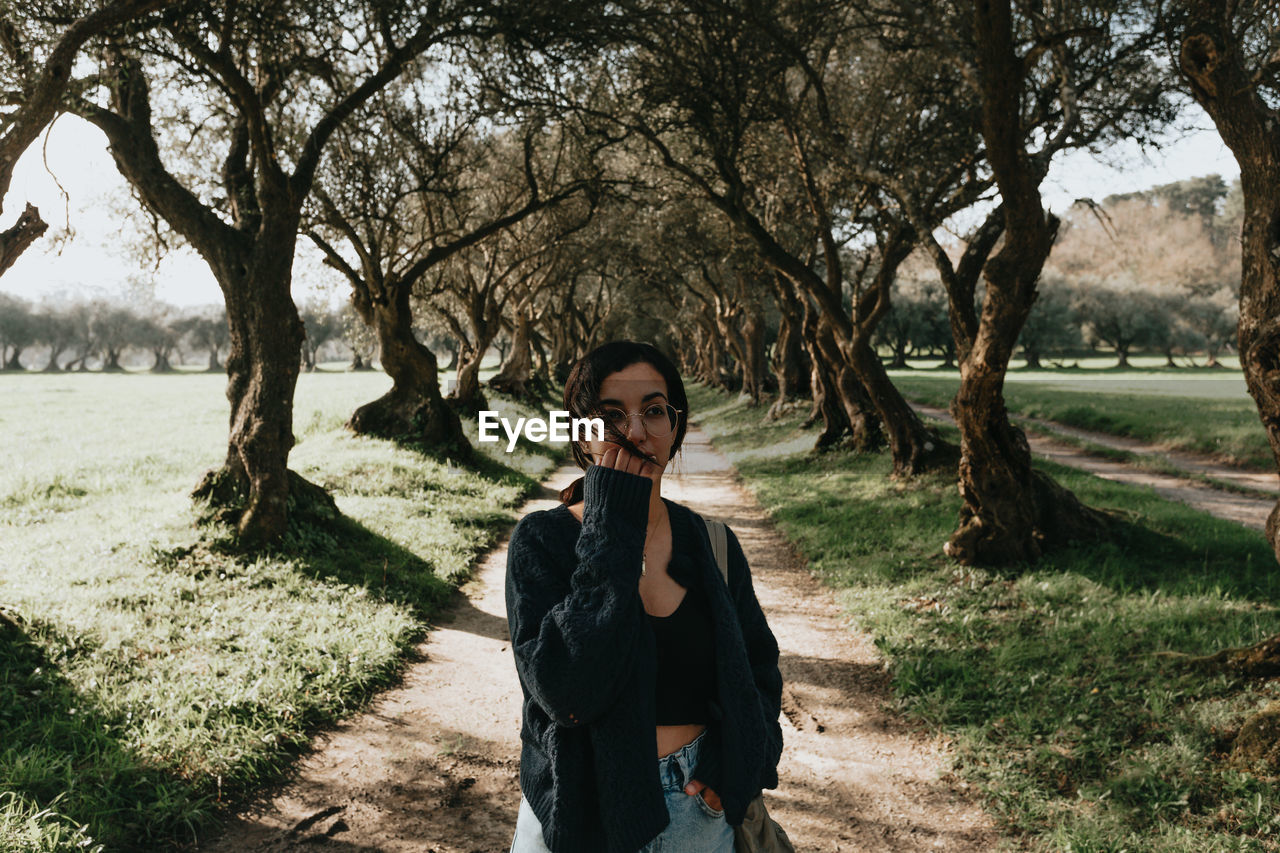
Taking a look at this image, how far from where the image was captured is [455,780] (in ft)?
14.6

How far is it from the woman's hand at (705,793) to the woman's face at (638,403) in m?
0.78

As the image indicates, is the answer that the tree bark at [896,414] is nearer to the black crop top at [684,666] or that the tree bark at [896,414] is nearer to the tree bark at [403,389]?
the tree bark at [403,389]

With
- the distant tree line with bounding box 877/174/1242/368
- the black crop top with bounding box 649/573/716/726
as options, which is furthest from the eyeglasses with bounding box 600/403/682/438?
the distant tree line with bounding box 877/174/1242/368

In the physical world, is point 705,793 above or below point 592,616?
below

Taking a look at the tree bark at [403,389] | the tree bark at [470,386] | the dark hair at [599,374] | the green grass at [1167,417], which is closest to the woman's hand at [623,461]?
the dark hair at [599,374]

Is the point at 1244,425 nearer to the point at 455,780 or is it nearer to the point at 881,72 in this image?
the point at 881,72

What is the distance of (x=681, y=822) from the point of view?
1.91m

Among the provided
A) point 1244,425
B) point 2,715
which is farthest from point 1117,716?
point 1244,425

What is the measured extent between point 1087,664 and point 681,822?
15.2 feet

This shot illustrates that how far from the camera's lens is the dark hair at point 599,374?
199cm

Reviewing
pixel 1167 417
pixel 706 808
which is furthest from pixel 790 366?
pixel 706 808

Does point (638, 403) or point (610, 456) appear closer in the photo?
point (610, 456)

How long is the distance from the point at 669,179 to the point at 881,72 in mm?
6338

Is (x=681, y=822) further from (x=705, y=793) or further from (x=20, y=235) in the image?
(x=20, y=235)
